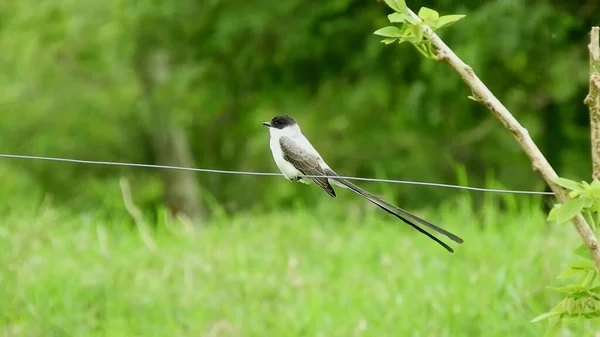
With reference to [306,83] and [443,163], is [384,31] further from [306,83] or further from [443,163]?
[443,163]

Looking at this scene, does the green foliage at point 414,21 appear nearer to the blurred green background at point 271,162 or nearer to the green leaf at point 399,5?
the green leaf at point 399,5

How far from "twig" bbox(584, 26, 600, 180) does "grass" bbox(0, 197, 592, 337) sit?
2201 mm

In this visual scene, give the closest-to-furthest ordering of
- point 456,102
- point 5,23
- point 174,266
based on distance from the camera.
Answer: point 174,266
point 456,102
point 5,23

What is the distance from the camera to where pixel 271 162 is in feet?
43.1

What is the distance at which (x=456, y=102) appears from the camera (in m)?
7.66

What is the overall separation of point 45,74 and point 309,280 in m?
8.51

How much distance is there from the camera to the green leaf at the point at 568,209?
223cm

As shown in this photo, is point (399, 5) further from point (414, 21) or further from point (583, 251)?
point (583, 251)

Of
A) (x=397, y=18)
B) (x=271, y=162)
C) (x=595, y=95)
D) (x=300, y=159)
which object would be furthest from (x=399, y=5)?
(x=271, y=162)

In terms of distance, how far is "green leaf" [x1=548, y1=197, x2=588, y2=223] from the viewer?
2232mm

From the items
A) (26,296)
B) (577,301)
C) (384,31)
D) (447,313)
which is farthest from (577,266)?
(26,296)

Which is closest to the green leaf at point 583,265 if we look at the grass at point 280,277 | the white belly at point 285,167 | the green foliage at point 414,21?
the green foliage at point 414,21

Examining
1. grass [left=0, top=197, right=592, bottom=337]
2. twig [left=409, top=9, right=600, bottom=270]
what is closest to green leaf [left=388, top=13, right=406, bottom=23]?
twig [left=409, top=9, right=600, bottom=270]

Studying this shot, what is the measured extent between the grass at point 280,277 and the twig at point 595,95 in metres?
2.20
